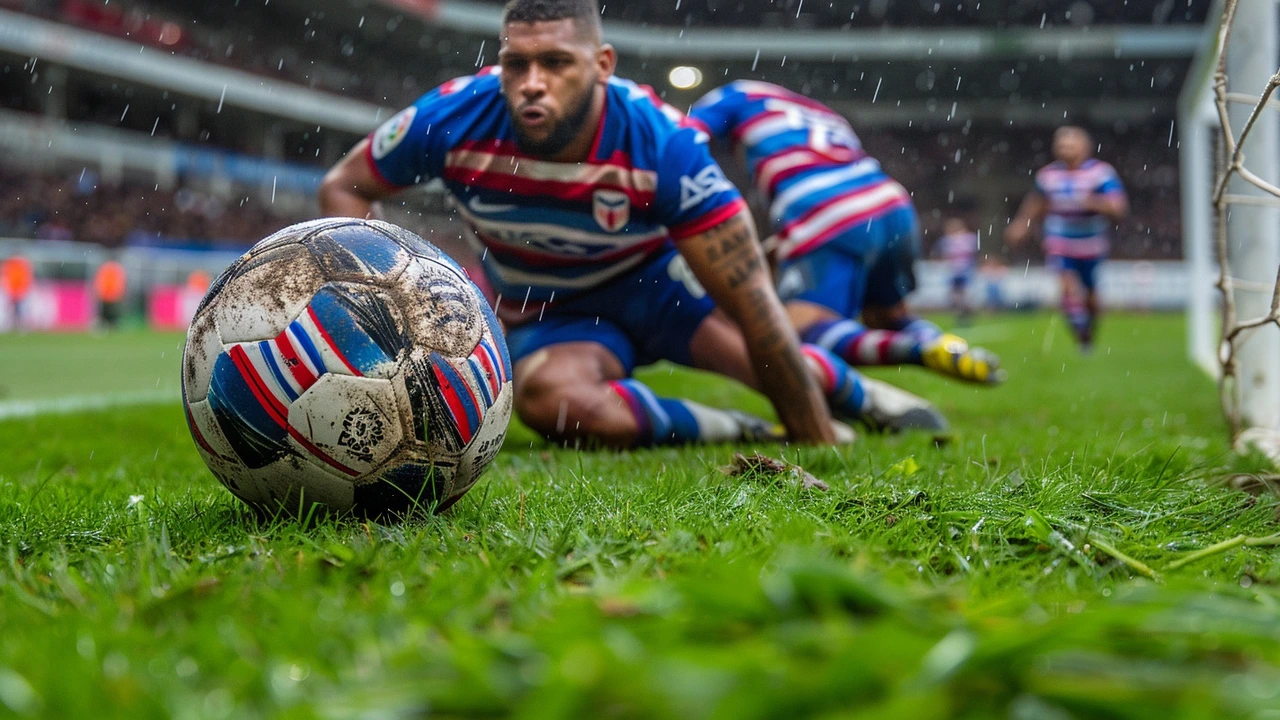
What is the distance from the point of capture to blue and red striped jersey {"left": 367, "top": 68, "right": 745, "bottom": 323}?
3.67 meters

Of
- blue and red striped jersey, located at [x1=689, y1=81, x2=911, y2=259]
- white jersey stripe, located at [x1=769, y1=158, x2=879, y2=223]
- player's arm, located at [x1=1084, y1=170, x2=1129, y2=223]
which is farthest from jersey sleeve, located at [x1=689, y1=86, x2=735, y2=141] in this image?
player's arm, located at [x1=1084, y1=170, x2=1129, y2=223]

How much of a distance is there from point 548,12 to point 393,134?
72 centimetres

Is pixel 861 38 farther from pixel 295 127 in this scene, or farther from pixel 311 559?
pixel 311 559

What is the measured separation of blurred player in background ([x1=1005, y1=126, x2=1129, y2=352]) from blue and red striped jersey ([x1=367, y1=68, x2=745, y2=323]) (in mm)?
8756

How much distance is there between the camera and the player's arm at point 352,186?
3.75 meters

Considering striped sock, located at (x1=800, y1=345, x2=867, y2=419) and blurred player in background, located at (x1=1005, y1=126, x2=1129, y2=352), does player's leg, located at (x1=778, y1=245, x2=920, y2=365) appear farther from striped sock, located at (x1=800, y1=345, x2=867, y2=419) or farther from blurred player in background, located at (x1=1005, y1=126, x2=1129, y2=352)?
blurred player in background, located at (x1=1005, y1=126, x2=1129, y2=352)

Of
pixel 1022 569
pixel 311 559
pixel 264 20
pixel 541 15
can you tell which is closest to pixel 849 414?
pixel 541 15

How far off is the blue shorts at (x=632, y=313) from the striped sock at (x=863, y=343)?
97 cm

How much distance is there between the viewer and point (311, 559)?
1785 millimetres

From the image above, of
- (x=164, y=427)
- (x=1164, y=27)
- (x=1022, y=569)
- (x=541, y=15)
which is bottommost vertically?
(x=164, y=427)

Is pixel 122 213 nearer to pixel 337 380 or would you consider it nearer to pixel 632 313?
pixel 632 313

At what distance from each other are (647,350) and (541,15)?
1671mm

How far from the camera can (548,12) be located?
134 inches

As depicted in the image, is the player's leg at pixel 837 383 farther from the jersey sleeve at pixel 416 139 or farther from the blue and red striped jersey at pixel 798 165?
the jersey sleeve at pixel 416 139
